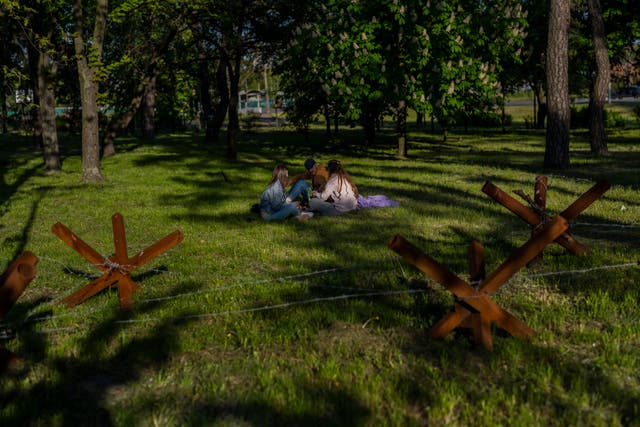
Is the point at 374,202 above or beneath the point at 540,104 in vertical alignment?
beneath

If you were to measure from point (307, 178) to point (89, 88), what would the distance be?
8.64m

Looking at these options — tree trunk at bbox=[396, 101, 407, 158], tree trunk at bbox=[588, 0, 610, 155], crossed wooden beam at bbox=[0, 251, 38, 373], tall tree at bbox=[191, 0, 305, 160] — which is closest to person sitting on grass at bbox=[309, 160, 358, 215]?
crossed wooden beam at bbox=[0, 251, 38, 373]

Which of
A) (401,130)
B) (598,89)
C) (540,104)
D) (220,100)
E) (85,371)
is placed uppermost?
(540,104)

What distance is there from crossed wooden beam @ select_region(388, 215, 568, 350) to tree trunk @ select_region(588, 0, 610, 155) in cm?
1918

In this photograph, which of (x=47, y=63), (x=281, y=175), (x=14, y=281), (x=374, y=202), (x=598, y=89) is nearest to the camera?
(x=14, y=281)

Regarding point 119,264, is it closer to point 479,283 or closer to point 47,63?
point 479,283

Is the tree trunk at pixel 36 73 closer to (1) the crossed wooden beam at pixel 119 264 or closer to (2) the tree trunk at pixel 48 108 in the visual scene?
(2) the tree trunk at pixel 48 108

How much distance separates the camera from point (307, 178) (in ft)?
41.5

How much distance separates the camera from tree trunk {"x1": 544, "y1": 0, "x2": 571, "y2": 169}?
55.8 feet

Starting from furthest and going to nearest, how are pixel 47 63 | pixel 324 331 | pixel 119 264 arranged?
1. pixel 47 63
2. pixel 119 264
3. pixel 324 331

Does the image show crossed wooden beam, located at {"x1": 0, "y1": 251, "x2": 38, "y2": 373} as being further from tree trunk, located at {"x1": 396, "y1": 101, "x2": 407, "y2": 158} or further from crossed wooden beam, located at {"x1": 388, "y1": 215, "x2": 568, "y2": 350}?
tree trunk, located at {"x1": 396, "y1": 101, "x2": 407, "y2": 158}

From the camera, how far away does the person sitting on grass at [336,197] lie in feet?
37.7

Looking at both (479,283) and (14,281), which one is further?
(479,283)

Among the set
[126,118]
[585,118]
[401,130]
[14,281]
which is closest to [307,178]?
[14,281]
